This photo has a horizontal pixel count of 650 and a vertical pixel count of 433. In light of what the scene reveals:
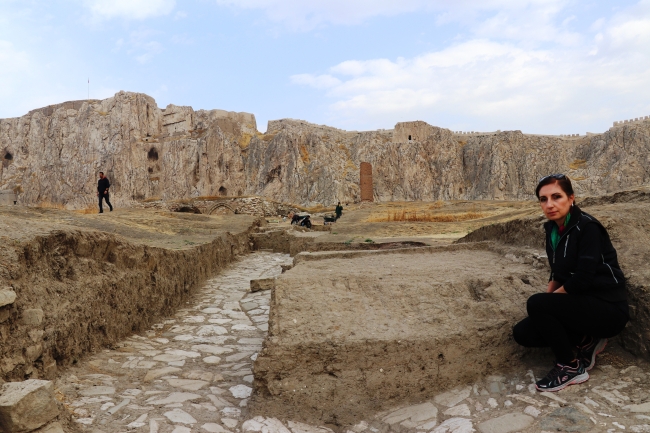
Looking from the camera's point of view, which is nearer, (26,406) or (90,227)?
(26,406)

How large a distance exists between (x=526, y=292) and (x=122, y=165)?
198ft

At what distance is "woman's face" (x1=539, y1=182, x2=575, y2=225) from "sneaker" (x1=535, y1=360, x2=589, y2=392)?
0.95 meters

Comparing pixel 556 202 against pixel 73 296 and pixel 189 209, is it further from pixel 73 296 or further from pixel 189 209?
pixel 189 209

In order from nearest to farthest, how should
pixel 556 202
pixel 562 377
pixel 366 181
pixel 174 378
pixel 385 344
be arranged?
pixel 562 377 → pixel 556 202 → pixel 385 344 → pixel 174 378 → pixel 366 181

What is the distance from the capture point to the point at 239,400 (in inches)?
135

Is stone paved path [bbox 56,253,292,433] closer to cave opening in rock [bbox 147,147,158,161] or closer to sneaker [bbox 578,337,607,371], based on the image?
sneaker [bbox 578,337,607,371]

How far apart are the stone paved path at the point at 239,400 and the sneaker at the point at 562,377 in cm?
4

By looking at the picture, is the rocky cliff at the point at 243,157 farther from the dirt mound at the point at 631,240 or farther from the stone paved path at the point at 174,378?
the stone paved path at the point at 174,378

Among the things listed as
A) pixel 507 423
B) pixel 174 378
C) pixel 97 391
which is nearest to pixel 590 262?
pixel 507 423

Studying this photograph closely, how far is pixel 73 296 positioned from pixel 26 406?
186 cm

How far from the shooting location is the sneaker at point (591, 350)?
282 centimetres

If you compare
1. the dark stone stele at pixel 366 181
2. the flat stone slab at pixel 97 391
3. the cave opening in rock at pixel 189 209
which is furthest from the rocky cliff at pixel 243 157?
the flat stone slab at pixel 97 391

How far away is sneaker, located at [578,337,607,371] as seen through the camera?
2.82m

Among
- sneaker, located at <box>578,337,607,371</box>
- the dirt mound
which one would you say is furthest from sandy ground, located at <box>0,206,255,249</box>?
the dirt mound
